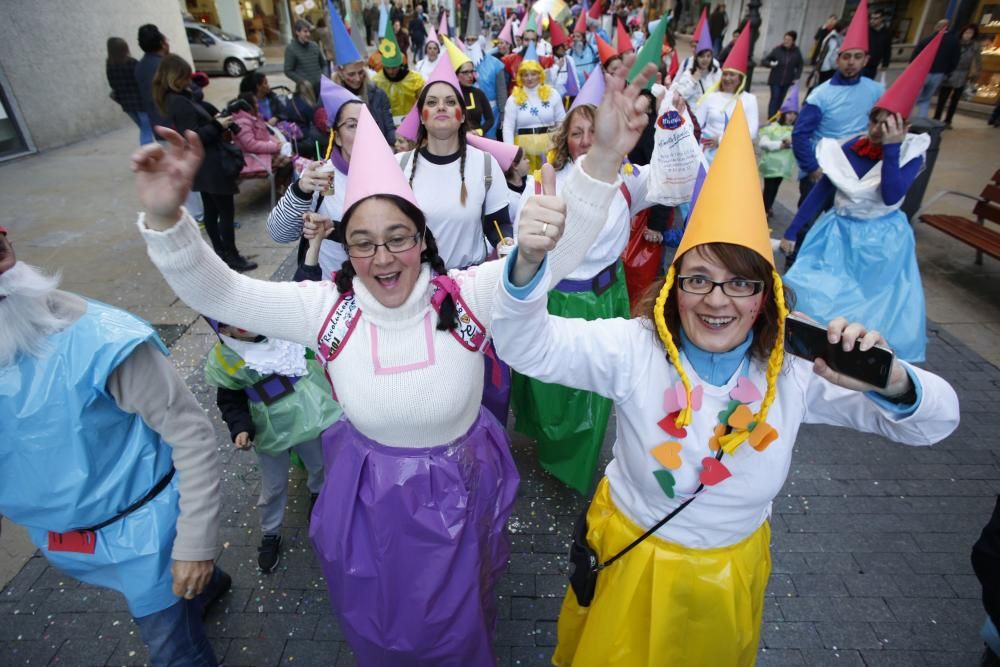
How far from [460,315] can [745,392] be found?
2.78 feet

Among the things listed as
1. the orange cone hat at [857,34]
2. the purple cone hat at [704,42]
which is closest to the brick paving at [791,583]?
the orange cone hat at [857,34]

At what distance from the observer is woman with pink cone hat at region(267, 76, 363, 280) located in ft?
10.1

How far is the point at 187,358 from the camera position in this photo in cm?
467

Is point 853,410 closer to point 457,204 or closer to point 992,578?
point 992,578

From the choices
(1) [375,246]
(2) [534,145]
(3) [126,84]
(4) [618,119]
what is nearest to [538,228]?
(4) [618,119]

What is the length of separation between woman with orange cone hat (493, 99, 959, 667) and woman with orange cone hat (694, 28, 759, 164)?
197 inches

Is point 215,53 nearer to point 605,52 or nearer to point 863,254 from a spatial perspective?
point 605,52

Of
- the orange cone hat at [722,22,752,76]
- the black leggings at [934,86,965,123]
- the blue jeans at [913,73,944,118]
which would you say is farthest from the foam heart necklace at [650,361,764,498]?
the black leggings at [934,86,965,123]

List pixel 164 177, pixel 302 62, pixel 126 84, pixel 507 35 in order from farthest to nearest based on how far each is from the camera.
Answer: pixel 507 35
pixel 302 62
pixel 126 84
pixel 164 177

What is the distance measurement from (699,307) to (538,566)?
6.03ft

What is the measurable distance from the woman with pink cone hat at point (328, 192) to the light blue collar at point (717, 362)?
172cm

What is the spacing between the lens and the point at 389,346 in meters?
1.83

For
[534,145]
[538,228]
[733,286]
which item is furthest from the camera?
[534,145]

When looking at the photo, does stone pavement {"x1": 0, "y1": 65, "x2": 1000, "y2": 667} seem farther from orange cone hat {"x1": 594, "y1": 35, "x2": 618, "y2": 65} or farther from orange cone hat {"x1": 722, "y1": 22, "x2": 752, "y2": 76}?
orange cone hat {"x1": 594, "y1": 35, "x2": 618, "y2": 65}
